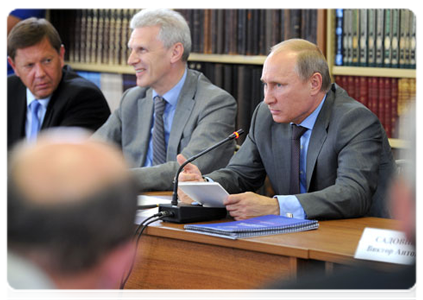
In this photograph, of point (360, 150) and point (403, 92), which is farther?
point (403, 92)

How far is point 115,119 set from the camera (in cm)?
359

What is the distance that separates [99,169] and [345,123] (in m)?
1.95

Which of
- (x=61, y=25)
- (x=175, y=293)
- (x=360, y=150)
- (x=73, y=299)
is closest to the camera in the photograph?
(x=73, y=299)

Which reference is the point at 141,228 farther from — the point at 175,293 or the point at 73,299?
the point at 73,299

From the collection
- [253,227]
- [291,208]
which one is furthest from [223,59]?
[253,227]

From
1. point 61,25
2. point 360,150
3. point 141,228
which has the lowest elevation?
point 141,228

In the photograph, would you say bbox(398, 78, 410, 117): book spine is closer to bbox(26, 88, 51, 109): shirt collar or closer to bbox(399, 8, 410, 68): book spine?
bbox(399, 8, 410, 68): book spine

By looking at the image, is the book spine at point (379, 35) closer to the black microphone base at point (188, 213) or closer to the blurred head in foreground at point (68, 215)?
the black microphone base at point (188, 213)

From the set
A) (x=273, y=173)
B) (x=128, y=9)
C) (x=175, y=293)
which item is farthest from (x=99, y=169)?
(x=128, y=9)

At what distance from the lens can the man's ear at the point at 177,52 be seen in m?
3.50

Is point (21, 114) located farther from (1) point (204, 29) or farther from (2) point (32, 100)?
(1) point (204, 29)

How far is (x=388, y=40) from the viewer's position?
356cm

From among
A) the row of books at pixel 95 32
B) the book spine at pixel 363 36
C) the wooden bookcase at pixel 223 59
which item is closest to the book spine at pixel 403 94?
the book spine at pixel 363 36

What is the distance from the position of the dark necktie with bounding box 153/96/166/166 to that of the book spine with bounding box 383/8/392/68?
116 cm
